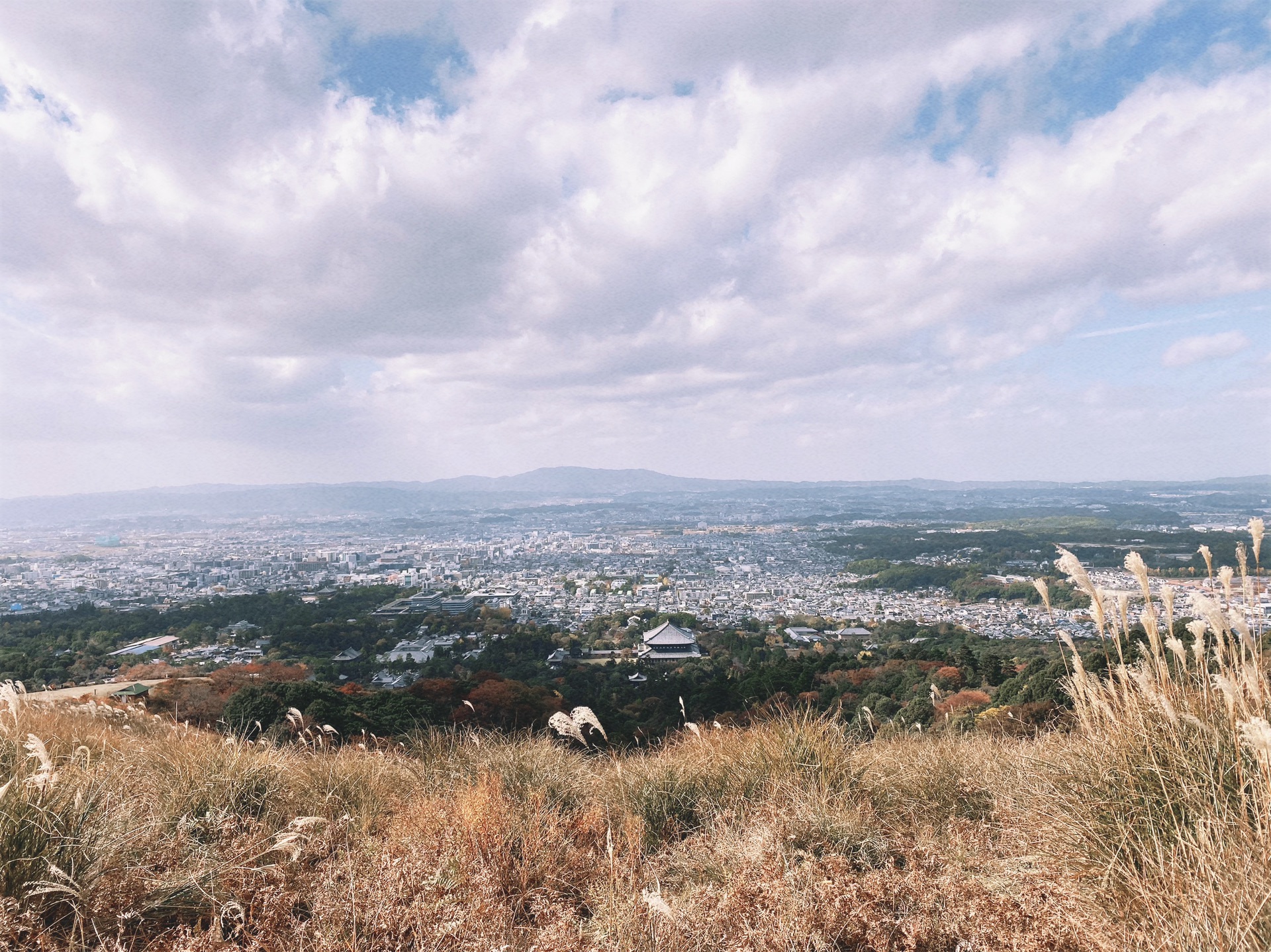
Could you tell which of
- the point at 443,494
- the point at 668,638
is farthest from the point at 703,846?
the point at 443,494

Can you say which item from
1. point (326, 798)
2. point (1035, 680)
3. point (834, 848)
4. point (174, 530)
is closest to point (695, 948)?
point (834, 848)

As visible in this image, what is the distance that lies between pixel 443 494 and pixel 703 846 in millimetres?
158133

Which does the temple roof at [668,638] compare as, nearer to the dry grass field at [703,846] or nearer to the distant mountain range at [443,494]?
the dry grass field at [703,846]

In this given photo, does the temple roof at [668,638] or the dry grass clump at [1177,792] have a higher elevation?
the dry grass clump at [1177,792]

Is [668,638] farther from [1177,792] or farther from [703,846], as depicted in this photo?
[1177,792]

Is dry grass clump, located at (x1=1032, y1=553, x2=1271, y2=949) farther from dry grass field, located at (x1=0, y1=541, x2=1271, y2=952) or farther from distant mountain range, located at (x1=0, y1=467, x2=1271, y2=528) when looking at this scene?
distant mountain range, located at (x1=0, y1=467, x2=1271, y2=528)

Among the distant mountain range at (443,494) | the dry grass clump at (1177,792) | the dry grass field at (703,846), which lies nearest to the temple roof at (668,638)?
the dry grass field at (703,846)

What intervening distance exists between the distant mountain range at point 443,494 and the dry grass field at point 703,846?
4490 inches

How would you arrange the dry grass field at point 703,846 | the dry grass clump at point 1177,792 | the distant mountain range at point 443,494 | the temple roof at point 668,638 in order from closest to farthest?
the dry grass clump at point 1177,792 < the dry grass field at point 703,846 < the temple roof at point 668,638 < the distant mountain range at point 443,494

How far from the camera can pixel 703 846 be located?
3.35 meters

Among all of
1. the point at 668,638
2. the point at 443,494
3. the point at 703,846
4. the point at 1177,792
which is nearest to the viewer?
the point at 1177,792

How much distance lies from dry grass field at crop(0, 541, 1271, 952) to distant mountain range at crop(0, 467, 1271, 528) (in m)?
114

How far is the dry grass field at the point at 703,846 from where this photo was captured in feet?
7.21

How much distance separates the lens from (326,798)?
12.3 feet
